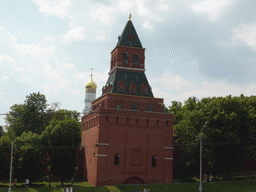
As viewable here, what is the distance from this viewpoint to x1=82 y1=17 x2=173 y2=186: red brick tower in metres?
50.4

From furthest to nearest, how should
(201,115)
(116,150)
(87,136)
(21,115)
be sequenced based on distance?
(21,115) → (87,136) → (201,115) → (116,150)

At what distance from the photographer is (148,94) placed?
55.0 metres

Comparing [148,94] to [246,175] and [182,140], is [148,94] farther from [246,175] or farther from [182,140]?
[246,175]

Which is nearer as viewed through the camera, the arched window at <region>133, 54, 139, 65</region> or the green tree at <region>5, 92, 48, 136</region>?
the arched window at <region>133, 54, 139, 65</region>

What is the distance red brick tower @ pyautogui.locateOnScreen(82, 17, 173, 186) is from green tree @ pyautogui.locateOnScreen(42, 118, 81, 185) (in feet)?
9.90

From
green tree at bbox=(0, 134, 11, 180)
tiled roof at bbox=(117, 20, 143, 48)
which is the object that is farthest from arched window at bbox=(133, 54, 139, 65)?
green tree at bbox=(0, 134, 11, 180)

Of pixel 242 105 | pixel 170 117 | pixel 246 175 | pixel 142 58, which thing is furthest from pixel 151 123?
pixel 246 175

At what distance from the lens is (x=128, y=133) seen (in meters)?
51.7

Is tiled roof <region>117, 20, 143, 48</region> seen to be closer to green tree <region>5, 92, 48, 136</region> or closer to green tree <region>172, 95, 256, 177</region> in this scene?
green tree <region>172, 95, 256, 177</region>

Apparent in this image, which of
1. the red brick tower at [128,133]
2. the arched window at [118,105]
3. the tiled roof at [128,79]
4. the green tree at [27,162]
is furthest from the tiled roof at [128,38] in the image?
the green tree at [27,162]

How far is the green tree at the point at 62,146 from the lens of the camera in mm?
52656

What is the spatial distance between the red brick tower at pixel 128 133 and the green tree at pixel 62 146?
9.90 feet

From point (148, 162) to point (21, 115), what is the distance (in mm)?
28485

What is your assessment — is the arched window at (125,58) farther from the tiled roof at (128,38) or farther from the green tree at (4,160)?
the green tree at (4,160)
